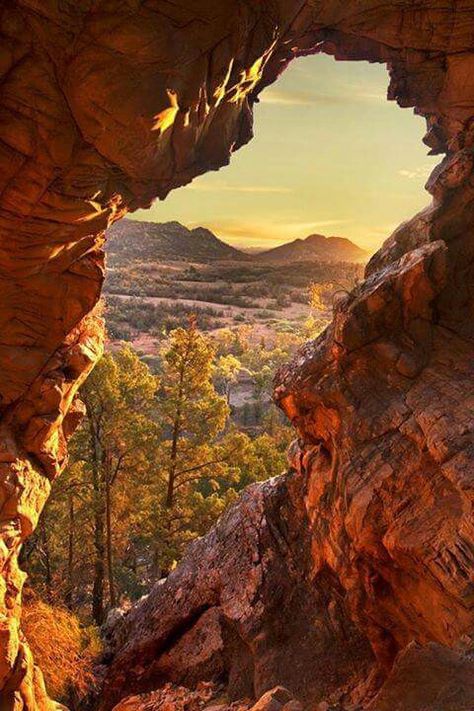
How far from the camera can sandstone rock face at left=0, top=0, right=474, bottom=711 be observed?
806cm

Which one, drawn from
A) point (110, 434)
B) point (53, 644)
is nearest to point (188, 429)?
point (110, 434)

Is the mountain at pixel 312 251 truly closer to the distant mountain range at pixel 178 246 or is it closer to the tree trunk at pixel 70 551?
the distant mountain range at pixel 178 246

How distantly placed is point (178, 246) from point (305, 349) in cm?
7886

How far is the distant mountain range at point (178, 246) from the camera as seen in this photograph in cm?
8438

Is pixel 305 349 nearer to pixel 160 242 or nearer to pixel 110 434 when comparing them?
pixel 110 434

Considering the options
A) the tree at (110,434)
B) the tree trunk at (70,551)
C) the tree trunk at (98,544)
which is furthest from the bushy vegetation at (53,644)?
the tree trunk at (70,551)

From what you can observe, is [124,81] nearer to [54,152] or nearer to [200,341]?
[54,152]

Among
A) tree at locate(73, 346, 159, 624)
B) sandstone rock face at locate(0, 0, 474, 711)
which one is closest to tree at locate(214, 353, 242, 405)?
tree at locate(73, 346, 159, 624)

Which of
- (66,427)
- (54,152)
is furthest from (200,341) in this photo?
(54,152)

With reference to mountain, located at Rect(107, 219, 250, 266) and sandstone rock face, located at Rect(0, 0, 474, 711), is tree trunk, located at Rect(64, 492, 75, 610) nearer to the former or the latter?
sandstone rock face, located at Rect(0, 0, 474, 711)

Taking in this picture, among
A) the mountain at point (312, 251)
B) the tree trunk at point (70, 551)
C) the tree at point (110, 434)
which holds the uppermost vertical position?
the mountain at point (312, 251)

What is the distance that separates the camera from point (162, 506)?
65.2 feet

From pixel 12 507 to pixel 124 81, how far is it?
7.28 m

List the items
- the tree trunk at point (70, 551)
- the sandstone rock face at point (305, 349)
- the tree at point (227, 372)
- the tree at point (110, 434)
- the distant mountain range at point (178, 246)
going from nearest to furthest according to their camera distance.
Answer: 1. the sandstone rock face at point (305, 349)
2. the tree at point (110, 434)
3. the tree trunk at point (70, 551)
4. the tree at point (227, 372)
5. the distant mountain range at point (178, 246)
